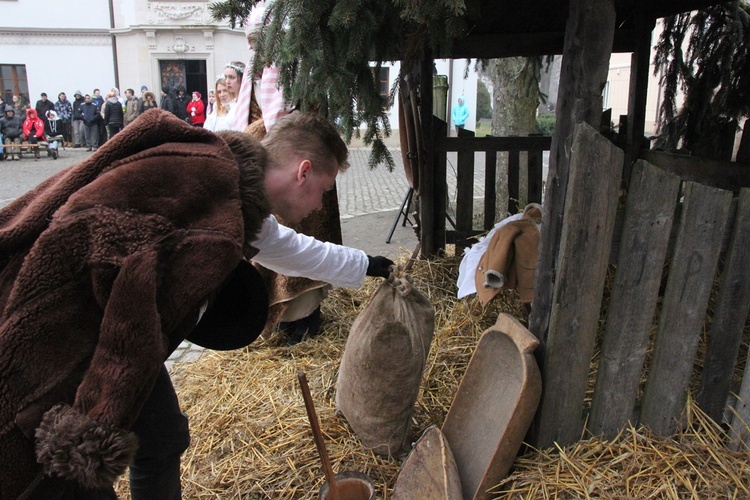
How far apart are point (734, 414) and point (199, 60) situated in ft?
80.4

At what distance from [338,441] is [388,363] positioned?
1.74 ft

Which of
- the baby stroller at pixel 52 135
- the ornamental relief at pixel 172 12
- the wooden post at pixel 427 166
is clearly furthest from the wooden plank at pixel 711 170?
the ornamental relief at pixel 172 12

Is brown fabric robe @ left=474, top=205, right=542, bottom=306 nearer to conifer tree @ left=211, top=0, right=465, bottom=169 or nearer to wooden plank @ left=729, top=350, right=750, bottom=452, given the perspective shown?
conifer tree @ left=211, top=0, right=465, bottom=169

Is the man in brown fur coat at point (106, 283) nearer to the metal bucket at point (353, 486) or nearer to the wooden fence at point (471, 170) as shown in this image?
the metal bucket at point (353, 486)

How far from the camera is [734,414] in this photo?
2.21 m

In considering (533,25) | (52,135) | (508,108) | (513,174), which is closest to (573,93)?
(533,25)

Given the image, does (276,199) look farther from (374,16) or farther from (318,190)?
(374,16)

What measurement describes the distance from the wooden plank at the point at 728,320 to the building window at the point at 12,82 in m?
27.4

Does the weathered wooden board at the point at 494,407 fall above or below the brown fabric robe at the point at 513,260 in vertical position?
below

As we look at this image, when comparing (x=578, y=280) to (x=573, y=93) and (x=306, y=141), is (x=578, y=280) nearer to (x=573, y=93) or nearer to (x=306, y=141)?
(x=573, y=93)

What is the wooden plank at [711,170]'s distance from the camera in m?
3.33

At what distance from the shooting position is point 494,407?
2299 millimetres

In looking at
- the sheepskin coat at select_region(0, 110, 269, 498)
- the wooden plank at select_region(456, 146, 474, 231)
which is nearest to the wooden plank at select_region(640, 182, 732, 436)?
the sheepskin coat at select_region(0, 110, 269, 498)

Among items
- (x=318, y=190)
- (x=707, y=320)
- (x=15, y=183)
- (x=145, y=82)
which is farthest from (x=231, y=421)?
(x=145, y=82)
